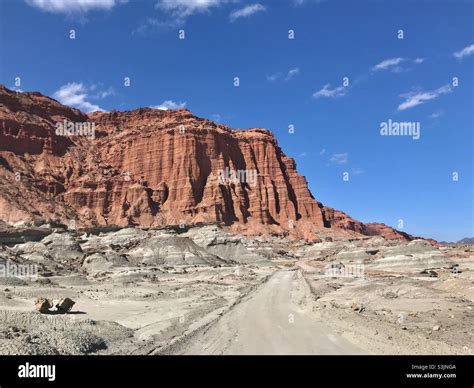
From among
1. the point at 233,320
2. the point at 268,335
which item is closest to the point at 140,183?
the point at 233,320

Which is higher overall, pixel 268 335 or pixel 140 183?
pixel 140 183

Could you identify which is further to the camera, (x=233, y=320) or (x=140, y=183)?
(x=140, y=183)

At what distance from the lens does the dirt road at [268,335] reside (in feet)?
49.4

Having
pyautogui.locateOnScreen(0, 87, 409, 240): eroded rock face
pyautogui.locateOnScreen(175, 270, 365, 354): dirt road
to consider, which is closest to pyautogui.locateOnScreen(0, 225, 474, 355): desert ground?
pyautogui.locateOnScreen(175, 270, 365, 354): dirt road

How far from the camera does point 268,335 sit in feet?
58.2

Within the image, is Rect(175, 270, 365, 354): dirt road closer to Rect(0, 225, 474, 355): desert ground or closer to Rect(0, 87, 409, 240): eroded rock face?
Rect(0, 225, 474, 355): desert ground

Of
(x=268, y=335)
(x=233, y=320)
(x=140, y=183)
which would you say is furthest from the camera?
(x=140, y=183)

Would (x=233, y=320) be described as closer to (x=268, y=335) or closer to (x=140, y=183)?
(x=268, y=335)

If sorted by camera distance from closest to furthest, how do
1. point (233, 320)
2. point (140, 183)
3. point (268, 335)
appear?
1. point (268, 335)
2. point (233, 320)
3. point (140, 183)

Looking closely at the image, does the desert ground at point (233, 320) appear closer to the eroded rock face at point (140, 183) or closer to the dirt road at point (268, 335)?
the dirt road at point (268, 335)

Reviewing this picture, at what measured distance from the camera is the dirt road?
1506 centimetres

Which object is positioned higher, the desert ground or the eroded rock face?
the eroded rock face
